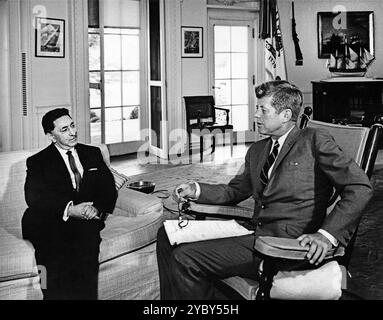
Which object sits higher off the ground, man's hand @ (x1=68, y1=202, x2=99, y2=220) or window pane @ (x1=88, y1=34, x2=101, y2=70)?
window pane @ (x1=88, y1=34, x2=101, y2=70)

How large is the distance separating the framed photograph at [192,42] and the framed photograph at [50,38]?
1.81 m

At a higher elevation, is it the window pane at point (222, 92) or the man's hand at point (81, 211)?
the window pane at point (222, 92)

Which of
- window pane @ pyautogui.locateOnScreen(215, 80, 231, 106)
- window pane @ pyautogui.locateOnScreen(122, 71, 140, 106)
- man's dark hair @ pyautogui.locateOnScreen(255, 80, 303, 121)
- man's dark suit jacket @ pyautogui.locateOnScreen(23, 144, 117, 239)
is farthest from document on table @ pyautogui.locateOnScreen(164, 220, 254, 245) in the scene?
window pane @ pyautogui.locateOnScreen(215, 80, 231, 106)

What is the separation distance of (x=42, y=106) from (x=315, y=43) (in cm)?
439

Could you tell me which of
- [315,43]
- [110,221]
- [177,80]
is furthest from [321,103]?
[110,221]

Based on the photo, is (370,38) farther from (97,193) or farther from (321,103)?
(97,193)

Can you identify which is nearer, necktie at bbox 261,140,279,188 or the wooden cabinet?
necktie at bbox 261,140,279,188

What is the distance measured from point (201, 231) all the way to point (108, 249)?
499 millimetres

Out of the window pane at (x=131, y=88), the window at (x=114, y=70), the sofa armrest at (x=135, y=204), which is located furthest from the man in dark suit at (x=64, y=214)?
the window pane at (x=131, y=88)

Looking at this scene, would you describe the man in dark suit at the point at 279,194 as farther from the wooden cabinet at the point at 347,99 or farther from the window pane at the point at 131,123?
the wooden cabinet at the point at 347,99

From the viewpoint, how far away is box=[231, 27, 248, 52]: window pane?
7.73m

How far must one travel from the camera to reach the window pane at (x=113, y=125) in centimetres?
684

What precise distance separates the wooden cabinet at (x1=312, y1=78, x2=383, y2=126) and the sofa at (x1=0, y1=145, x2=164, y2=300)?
522 cm

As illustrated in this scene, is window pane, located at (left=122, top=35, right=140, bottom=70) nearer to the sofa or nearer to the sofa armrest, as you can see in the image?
the sofa armrest
